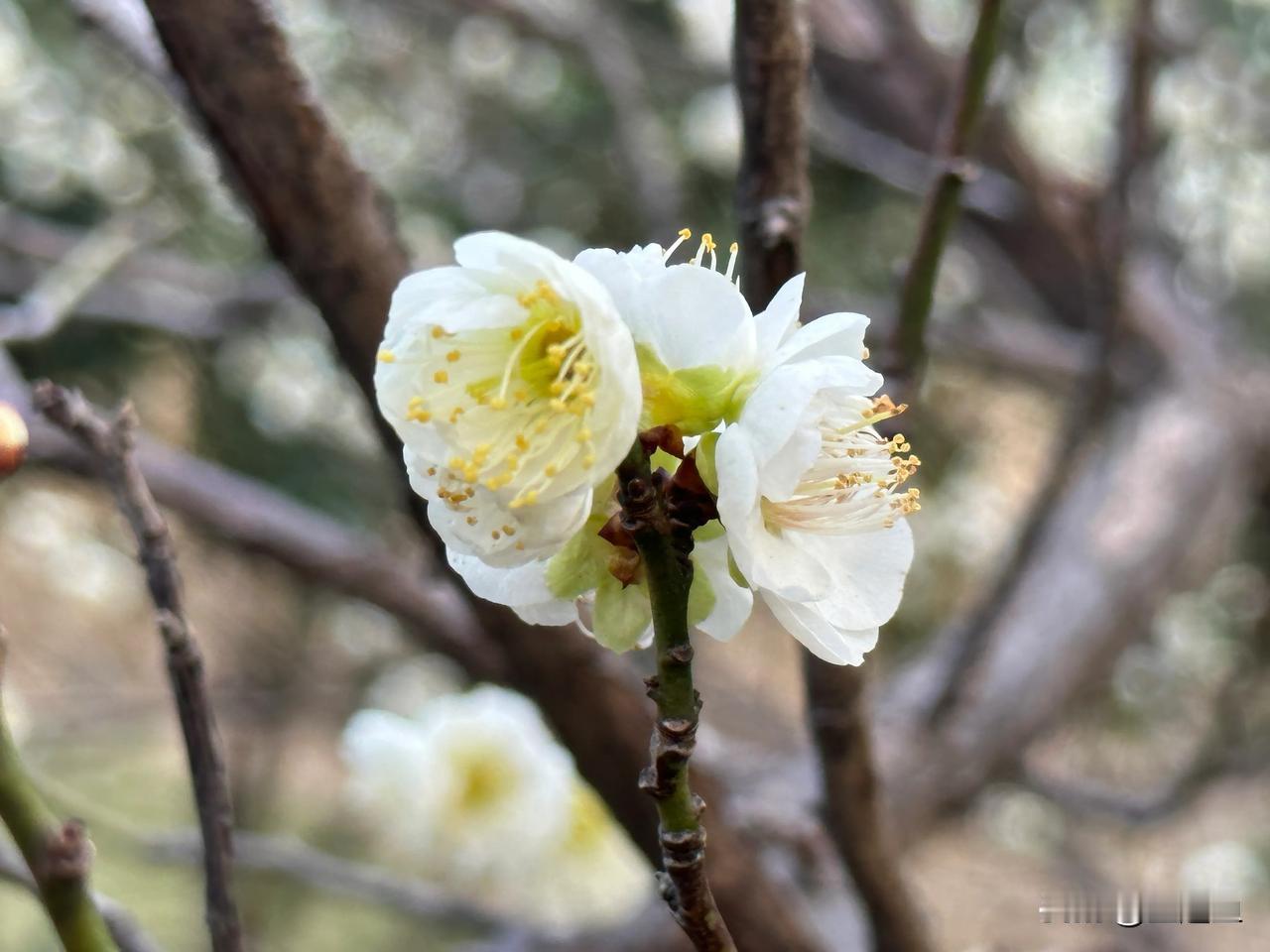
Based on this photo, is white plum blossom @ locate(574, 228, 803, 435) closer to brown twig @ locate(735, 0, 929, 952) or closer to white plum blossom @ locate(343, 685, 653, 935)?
brown twig @ locate(735, 0, 929, 952)

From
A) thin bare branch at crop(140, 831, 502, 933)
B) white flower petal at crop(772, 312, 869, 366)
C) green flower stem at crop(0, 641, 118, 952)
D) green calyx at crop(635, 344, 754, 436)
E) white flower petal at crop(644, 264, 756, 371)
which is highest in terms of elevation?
thin bare branch at crop(140, 831, 502, 933)

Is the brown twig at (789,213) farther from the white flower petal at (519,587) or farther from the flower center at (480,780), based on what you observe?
the flower center at (480,780)

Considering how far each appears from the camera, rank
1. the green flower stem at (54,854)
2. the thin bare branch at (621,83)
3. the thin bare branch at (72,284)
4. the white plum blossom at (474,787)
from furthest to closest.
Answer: the thin bare branch at (621,83)
the white plum blossom at (474,787)
the thin bare branch at (72,284)
the green flower stem at (54,854)

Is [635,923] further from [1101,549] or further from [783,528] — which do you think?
[1101,549]

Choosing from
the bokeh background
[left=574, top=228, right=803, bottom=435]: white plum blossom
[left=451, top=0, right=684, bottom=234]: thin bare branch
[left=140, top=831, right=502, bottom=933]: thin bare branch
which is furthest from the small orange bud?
[left=451, top=0, right=684, bottom=234]: thin bare branch

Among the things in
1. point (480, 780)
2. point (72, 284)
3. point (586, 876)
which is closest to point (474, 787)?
point (480, 780)

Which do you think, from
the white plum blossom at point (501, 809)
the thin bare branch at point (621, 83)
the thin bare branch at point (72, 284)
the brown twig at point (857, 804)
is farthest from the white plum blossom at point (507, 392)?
the thin bare branch at point (621, 83)
